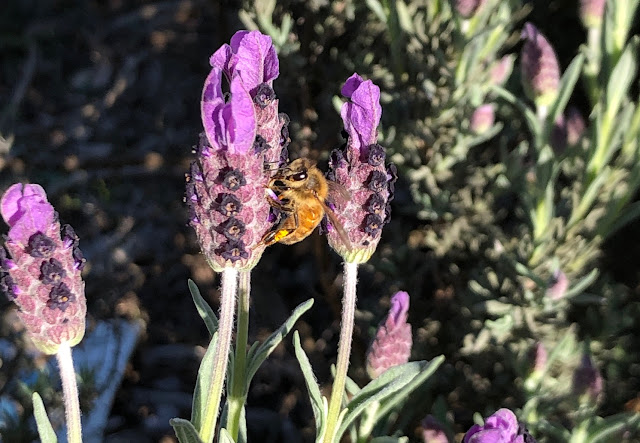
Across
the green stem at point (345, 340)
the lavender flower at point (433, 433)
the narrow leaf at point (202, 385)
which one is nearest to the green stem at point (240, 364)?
the narrow leaf at point (202, 385)

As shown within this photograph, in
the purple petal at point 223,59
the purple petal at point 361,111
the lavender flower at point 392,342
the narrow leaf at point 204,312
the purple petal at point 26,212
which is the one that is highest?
the purple petal at point 223,59

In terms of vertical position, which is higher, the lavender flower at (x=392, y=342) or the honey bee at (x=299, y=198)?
the honey bee at (x=299, y=198)

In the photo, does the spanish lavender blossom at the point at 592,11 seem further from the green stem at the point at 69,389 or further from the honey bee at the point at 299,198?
the green stem at the point at 69,389

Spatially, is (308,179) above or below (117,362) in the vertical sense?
below

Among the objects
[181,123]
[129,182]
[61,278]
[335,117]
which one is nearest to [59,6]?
[181,123]

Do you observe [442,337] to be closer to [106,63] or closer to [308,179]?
[308,179]

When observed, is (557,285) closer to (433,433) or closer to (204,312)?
(433,433)
